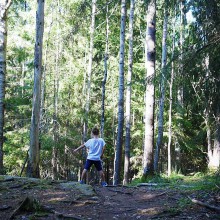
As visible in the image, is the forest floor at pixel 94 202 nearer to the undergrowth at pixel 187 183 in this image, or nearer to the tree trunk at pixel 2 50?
the undergrowth at pixel 187 183

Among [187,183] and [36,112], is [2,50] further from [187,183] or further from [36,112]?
[187,183]

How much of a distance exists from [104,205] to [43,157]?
17553 millimetres

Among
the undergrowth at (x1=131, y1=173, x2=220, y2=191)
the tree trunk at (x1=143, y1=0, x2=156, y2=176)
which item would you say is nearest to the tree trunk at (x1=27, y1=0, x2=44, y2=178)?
the undergrowth at (x1=131, y1=173, x2=220, y2=191)

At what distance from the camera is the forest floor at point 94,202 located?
485 centimetres

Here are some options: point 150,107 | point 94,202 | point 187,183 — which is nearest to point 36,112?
point 150,107

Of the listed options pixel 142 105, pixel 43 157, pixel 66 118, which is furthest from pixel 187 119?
pixel 43 157

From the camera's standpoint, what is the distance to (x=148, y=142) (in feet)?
31.5

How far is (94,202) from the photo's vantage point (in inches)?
231

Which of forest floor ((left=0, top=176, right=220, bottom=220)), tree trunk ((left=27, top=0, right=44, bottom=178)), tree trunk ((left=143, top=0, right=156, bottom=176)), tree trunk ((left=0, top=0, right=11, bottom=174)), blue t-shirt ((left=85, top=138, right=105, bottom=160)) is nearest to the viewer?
forest floor ((left=0, top=176, right=220, bottom=220))

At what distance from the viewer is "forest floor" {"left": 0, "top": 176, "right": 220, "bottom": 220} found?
15.9ft

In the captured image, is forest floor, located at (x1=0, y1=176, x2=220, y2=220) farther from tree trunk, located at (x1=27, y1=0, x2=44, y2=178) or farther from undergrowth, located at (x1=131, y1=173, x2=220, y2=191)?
tree trunk, located at (x1=27, y1=0, x2=44, y2=178)

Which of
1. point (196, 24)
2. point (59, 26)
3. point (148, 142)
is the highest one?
point (59, 26)

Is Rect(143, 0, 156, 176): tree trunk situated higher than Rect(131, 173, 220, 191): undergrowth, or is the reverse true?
Rect(143, 0, 156, 176): tree trunk

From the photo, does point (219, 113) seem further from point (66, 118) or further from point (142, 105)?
point (66, 118)
